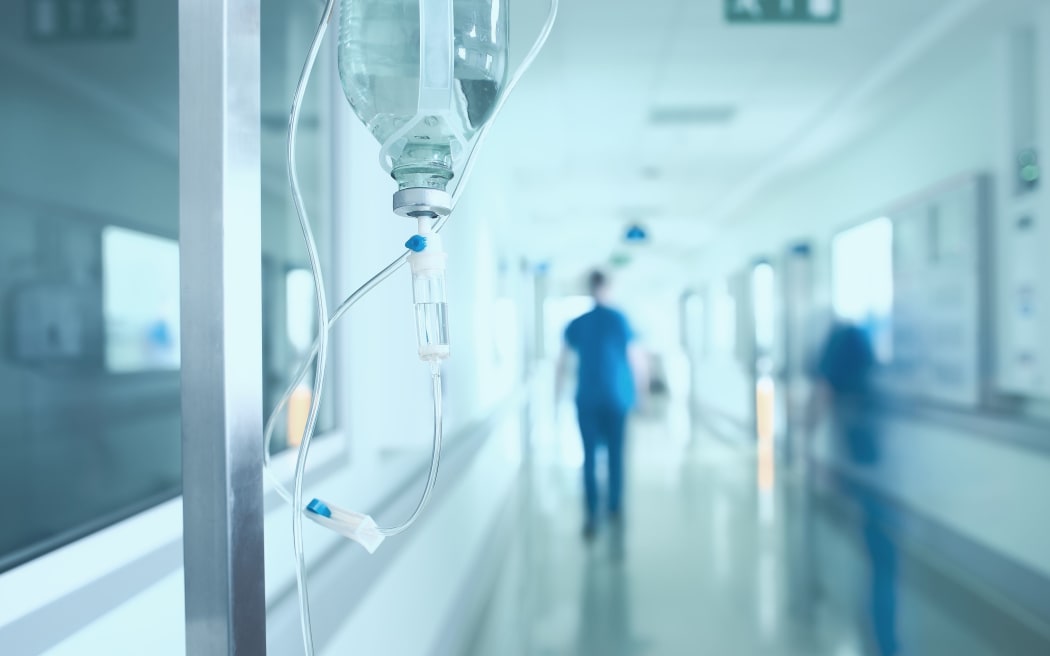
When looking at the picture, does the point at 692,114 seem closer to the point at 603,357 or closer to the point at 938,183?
the point at 938,183

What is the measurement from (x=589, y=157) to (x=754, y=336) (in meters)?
3.24

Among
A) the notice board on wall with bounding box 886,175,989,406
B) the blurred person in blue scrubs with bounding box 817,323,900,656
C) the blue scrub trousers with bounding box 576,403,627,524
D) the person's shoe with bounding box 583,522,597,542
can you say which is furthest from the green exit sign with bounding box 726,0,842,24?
the person's shoe with bounding box 583,522,597,542

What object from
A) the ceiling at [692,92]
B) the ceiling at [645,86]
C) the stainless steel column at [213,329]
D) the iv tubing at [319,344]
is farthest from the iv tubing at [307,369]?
the ceiling at [692,92]

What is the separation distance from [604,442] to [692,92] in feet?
7.60

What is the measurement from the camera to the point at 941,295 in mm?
3971

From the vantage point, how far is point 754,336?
26.4ft

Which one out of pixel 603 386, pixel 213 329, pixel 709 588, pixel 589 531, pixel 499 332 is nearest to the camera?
pixel 213 329

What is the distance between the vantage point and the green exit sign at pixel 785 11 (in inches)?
Answer: 107

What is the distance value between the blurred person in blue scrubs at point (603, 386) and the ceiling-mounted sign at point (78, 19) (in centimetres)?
300

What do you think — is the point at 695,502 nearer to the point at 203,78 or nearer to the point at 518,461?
the point at 518,461

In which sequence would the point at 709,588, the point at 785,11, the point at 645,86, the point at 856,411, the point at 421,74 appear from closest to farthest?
the point at 421,74
the point at 785,11
the point at 709,588
the point at 645,86
the point at 856,411

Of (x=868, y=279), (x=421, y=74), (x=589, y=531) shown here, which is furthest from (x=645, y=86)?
(x=421, y=74)

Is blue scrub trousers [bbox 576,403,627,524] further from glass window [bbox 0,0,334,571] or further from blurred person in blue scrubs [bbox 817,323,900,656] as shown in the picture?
glass window [bbox 0,0,334,571]

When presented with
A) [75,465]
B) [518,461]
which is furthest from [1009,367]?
[75,465]
